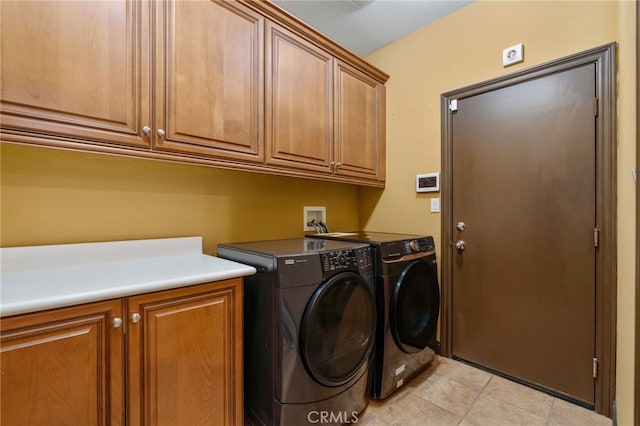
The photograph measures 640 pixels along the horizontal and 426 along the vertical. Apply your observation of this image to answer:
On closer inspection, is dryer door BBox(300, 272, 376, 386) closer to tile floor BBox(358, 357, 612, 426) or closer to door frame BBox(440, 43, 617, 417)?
tile floor BBox(358, 357, 612, 426)

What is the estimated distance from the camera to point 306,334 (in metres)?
1.23

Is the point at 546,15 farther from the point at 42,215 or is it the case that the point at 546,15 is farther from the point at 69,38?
the point at 42,215

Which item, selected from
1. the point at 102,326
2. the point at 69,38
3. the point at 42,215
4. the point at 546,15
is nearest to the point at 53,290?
the point at 102,326

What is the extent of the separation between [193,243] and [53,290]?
788 mm

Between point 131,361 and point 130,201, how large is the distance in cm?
86

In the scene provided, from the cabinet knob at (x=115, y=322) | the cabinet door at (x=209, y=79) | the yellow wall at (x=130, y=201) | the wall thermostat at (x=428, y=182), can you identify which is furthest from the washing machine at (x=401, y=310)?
the cabinet knob at (x=115, y=322)

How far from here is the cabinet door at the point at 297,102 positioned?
5.46 ft

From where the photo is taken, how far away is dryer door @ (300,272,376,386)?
1254 mm

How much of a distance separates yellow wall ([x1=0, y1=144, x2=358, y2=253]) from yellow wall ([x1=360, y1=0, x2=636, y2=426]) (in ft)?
2.92

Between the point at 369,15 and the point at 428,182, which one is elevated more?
the point at 369,15

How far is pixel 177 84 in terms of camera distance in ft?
4.26

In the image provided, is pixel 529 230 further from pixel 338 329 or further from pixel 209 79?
pixel 209 79

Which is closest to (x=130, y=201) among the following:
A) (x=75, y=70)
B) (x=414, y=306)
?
(x=75, y=70)

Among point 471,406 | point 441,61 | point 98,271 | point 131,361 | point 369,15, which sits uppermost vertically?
point 369,15
